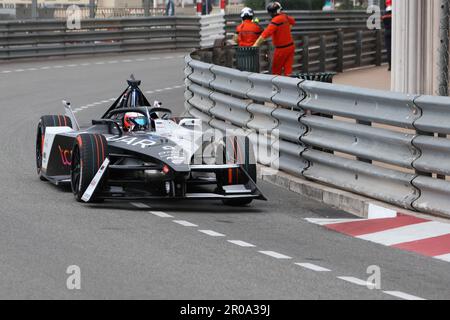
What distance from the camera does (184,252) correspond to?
9.26 metres

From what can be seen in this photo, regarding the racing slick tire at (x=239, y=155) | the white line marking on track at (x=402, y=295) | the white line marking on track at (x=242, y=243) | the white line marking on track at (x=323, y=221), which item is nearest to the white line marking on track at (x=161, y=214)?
the racing slick tire at (x=239, y=155)

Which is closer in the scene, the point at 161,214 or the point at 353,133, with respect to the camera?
the point at 161,214

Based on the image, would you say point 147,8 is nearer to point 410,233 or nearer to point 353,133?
point 353,133

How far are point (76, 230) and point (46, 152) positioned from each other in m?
3.11

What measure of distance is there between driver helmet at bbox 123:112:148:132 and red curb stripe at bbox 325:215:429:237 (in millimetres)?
2722

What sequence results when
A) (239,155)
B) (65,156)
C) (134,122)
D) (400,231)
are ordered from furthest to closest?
(65,156) < (134,122) < (239,155) < (400,231)

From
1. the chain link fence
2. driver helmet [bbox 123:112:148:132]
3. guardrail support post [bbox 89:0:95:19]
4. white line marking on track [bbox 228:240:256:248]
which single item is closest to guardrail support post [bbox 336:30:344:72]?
guardrail support post [bbox 89:0:95:19]

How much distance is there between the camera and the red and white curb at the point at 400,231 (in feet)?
31.8

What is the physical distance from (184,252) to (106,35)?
28.3 metres

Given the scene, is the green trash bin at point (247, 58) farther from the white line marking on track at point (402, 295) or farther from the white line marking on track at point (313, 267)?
the white line marking on track at point (402, 295)

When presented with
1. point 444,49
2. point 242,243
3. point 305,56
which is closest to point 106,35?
point 305,56

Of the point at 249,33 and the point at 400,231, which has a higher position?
the point at 249,33

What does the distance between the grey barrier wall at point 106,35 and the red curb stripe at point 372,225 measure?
2346 centimetres
